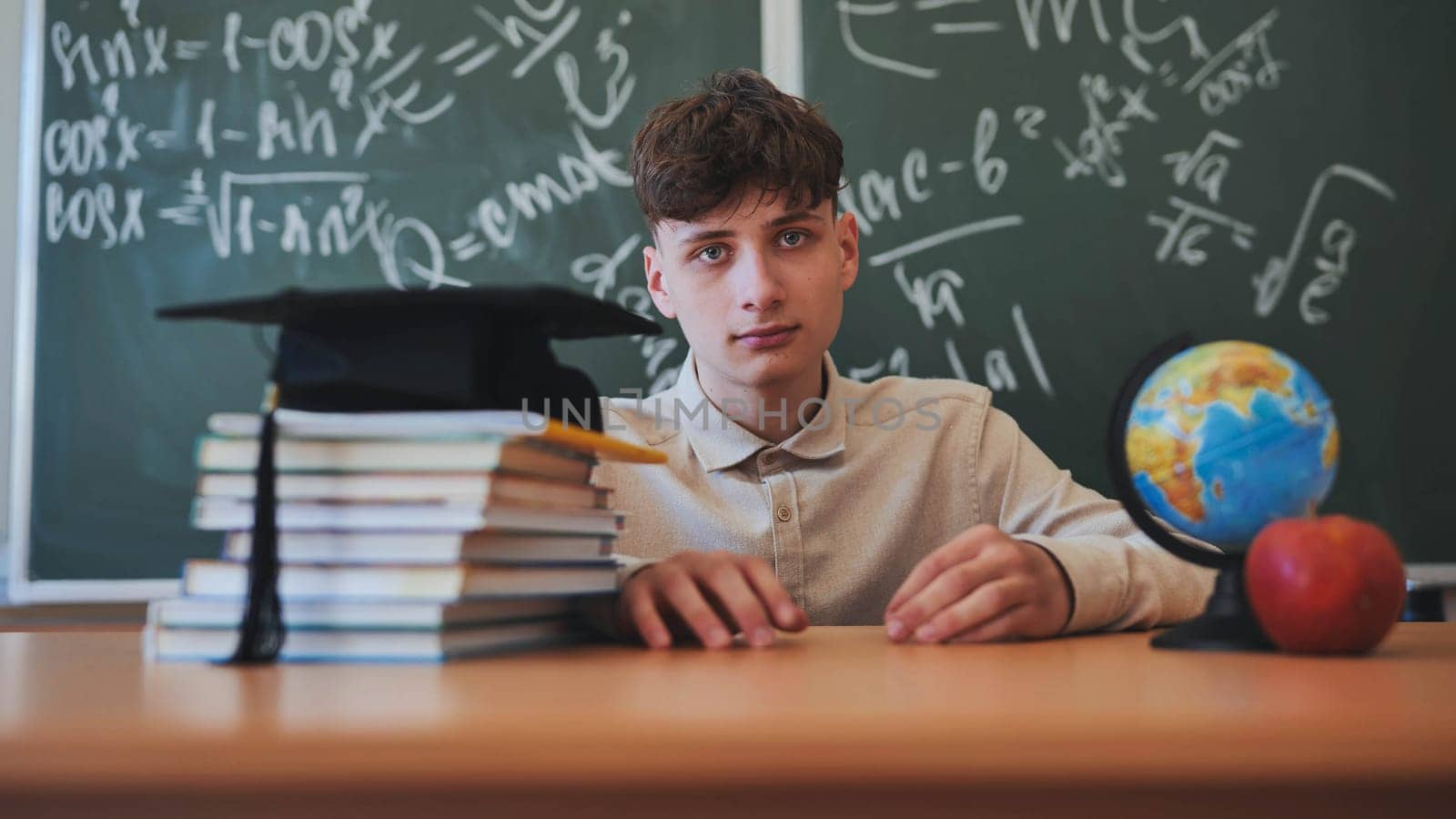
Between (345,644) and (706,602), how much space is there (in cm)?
28

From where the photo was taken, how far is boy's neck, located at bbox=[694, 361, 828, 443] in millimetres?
1748

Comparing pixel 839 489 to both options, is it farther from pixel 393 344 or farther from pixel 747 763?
pixel 747 763

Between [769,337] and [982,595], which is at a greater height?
[769,337]

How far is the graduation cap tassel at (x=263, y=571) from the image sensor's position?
28.7 inches

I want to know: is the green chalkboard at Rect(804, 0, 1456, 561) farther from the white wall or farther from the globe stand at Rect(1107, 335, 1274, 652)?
the white wall

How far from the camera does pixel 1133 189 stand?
2.22 meters

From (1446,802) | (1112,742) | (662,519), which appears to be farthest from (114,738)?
(662,519)

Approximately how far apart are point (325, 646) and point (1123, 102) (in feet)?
6.46

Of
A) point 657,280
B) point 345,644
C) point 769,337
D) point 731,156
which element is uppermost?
point 731,156

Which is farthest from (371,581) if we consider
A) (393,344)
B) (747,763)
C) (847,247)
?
(847,247)

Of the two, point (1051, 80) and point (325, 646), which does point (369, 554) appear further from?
point (1051, 80)

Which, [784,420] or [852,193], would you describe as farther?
[852,193]

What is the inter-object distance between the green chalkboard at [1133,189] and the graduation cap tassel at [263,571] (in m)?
1.59

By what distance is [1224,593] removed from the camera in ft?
2.73
